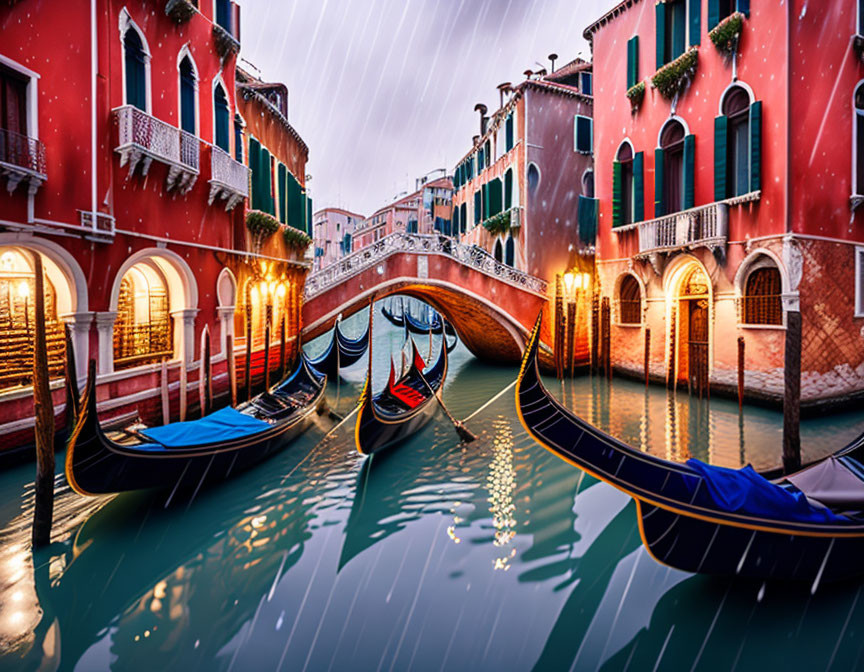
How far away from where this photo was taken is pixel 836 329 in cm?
632

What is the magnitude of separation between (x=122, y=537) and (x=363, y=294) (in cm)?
573

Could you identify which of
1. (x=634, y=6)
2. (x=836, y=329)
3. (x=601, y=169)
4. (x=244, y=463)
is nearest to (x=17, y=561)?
(x=244, y=463)

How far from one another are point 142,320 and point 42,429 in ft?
13.2

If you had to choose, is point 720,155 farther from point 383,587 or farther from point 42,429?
point 42,429

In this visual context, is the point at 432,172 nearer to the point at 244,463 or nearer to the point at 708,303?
the point at 708,303

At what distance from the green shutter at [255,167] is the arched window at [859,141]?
8.27 m

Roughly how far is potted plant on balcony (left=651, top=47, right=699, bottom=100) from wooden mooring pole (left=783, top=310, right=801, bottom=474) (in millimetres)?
4869

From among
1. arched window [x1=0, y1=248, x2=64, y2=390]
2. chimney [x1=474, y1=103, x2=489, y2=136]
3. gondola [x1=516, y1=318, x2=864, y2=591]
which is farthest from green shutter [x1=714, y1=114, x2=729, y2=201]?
chimney [x1=474, y1=103, x2=489, y2=136]

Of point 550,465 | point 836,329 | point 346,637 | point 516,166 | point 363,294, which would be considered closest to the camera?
point 346,637

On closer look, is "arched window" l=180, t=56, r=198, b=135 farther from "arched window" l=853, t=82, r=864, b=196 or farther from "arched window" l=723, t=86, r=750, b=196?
"arched window" l=853, t=82, r=864, b=196

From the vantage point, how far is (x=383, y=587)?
2877 mm

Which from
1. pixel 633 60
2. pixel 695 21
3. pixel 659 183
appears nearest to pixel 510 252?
pixel 659 183

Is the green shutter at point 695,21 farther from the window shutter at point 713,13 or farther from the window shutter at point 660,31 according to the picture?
the window shutter at point 660,31

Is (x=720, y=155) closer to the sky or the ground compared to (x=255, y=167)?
closer to the ground
